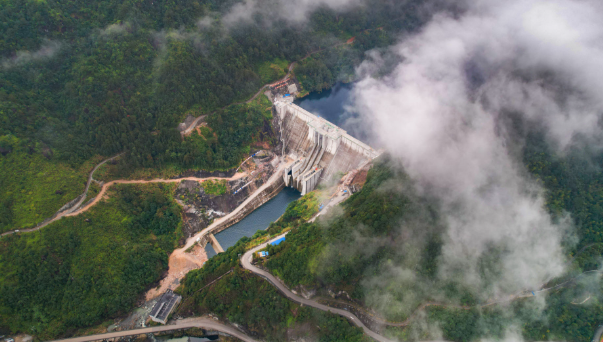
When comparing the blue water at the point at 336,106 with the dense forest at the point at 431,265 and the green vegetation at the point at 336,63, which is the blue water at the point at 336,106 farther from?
the dense forest at the point at 431,265

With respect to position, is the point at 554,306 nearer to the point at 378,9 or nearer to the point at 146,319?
the point at 146,319

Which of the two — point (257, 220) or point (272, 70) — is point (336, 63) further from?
point (257, 220)

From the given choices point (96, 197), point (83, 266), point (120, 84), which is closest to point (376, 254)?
point (83, 266)

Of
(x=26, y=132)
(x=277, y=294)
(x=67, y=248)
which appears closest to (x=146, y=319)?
(x=67, y=248)

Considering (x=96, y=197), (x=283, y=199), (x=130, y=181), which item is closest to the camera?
(x=96, y=197)

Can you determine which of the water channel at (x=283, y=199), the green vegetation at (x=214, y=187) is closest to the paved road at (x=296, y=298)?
the water channel at (x=283, y=199)
